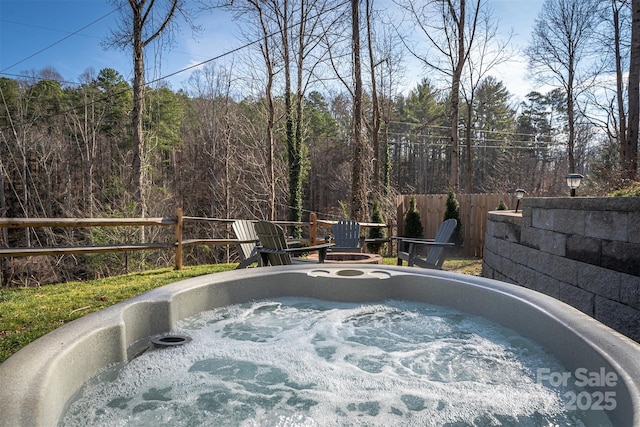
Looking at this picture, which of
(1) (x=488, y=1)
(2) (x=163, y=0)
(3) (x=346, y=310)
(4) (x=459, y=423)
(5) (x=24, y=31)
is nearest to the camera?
(4) (x=459, y=423)

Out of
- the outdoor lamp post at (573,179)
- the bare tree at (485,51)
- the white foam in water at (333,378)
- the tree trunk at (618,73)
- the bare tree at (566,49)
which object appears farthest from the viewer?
the bare tree at (566,49)

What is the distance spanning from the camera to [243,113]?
15758 millimetres

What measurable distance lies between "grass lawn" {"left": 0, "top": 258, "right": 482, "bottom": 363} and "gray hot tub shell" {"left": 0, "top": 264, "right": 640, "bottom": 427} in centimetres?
85

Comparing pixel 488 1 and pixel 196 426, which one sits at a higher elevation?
pixel 488 1

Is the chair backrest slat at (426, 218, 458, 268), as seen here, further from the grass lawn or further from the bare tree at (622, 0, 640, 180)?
the bare tree at (622, 0, 640, 180)

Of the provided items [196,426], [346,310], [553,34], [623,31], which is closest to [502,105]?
[553,34]

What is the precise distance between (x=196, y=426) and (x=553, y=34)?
15.8 m

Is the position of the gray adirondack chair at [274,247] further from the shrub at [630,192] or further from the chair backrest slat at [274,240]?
the shrub at [630,192]

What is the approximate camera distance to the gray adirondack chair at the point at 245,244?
4.74 metres

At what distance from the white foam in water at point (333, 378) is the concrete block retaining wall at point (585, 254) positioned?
26.3 inches

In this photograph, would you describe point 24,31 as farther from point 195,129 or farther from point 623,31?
point 623,31

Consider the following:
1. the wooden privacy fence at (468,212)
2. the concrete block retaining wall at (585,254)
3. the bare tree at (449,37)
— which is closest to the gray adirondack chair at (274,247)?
the concrete block retaining wall at (585,254)

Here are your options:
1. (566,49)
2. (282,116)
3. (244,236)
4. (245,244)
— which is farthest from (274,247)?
(566,49)

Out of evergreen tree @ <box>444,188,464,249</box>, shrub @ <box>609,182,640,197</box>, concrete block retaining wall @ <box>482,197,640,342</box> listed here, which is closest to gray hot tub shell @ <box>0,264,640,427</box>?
concrete block retaining wall @ <box>482,197,640,342</box>
